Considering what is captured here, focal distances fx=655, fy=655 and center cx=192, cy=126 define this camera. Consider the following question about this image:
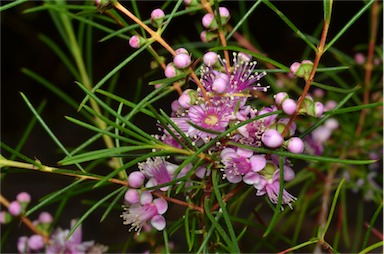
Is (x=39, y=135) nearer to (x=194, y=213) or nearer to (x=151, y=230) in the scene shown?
(x=151, y=230)

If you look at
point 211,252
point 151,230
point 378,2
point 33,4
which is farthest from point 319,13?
point 211,252

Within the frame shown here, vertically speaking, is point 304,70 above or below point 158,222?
above

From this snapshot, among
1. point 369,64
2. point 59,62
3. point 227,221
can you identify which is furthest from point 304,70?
point 59,62

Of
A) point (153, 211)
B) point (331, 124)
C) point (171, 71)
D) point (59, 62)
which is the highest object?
point (171, 71)

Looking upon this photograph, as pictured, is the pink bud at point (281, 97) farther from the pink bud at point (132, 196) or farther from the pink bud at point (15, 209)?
the pink bud at point (15, 209)

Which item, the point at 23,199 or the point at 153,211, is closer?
the point at 153,211

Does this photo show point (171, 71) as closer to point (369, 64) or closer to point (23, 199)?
point (23, 199)

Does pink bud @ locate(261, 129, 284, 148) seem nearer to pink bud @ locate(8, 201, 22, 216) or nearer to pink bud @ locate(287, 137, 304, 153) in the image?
→ pink bud @ locate(287, 137, 304, 153)

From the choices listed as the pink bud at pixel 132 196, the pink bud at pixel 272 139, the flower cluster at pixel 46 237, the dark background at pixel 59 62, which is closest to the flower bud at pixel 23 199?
the flower cluster at pixel 46 237

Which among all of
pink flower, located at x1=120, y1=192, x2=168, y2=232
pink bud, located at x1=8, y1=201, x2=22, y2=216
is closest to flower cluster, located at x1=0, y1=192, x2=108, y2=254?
pink bud, located at x1=8, y1=201, x2=22, y2=216
